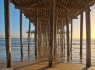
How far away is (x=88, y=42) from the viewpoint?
805 cm

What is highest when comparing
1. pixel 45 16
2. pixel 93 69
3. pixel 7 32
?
pixel 45 16

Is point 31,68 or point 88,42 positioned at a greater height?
point 88,42

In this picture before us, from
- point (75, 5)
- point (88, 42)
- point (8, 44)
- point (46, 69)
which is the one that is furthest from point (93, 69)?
point (75, 5)

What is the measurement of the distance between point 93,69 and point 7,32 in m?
3.87

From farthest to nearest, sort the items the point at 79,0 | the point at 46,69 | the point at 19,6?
1. the point at 19,6
2. the point at 79,0
3. the point at 46,69

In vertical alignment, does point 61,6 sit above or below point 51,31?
above

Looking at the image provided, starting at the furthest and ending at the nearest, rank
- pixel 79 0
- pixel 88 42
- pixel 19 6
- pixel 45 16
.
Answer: pixel 45 16 < pixel 19 6 < pixel 79 0 < pixel 88 42

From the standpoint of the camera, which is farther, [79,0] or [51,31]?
[79,0]

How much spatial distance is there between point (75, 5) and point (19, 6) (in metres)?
4.35

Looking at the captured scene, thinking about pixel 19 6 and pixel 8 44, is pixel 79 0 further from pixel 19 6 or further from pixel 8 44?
pixel 8 44

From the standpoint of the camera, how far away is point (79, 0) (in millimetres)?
12523

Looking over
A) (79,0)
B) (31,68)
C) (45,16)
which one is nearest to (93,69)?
(31,68)

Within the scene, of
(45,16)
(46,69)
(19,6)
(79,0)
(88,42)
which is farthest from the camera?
(45,16)

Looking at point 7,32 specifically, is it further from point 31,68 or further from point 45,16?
point 45,16
